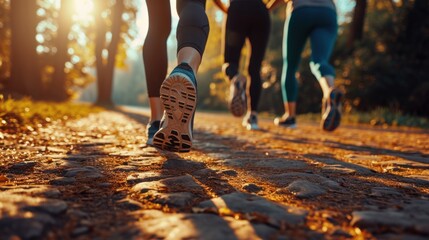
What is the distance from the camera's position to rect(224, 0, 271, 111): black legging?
4152mm

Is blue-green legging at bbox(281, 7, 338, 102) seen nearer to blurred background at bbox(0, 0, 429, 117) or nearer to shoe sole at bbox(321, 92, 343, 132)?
shoe sole at bbox(321, 92, 343, 132)

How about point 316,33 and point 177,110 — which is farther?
point 316,33

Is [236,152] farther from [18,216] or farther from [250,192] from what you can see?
[18,216]

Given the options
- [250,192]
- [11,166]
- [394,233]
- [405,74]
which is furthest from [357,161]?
[405,74]

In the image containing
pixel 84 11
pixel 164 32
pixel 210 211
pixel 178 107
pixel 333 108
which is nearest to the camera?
pixel 210 211

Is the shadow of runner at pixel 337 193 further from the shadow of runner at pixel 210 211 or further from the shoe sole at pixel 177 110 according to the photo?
the shoe sole at pixel 177 110

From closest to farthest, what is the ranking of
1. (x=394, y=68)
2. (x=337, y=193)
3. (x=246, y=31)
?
(x=337, y=193)
(x=246, y=31)
(x=394, y=68)

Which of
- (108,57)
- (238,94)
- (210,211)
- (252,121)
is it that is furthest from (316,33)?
(108,57)

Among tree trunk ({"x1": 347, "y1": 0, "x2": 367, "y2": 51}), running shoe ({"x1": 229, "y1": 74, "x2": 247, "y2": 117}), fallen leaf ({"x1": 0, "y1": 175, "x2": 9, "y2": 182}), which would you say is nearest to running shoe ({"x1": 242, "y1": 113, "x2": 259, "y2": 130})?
running shoe ({"x1": 229, "y1": 74, "x2": 247, "y2": 117})

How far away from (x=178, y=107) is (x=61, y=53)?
1281cm

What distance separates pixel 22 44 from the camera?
28.6 ft

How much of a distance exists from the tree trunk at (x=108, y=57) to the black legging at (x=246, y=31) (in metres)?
11.4

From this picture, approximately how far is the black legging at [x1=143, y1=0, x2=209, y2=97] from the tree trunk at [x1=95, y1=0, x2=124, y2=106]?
42.0ft

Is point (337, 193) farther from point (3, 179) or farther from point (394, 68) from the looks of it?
point (394, 68)
